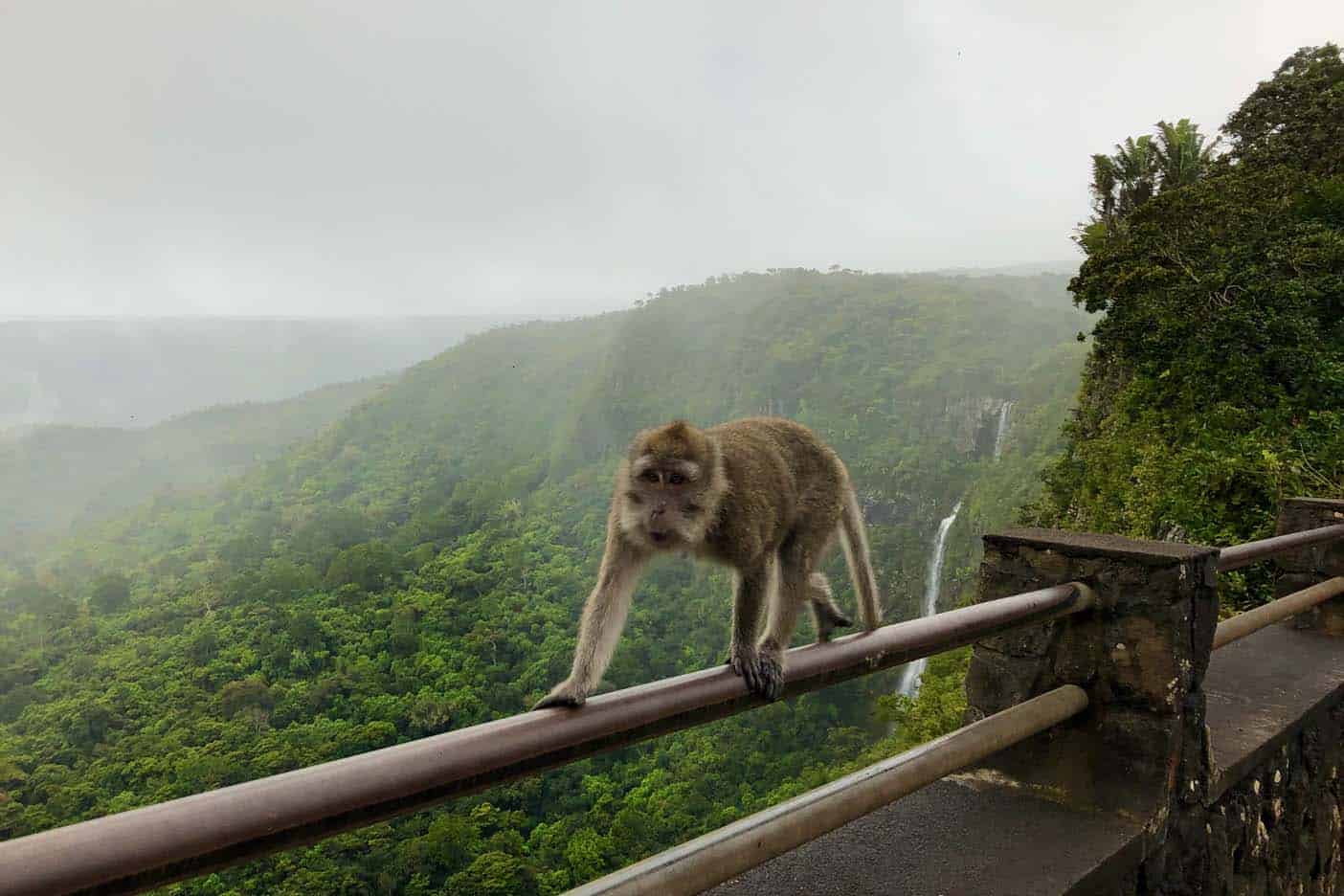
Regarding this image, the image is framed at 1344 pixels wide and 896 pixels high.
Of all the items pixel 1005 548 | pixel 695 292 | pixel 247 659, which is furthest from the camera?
pixel 695 292

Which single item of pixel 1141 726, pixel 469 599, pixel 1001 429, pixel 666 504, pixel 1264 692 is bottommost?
pixel 469 599

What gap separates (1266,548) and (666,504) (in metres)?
2.64

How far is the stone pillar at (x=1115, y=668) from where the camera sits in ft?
7.37

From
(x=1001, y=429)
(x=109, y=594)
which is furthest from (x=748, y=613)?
(x=109, y=594)

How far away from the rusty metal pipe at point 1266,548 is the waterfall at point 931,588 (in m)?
26.6

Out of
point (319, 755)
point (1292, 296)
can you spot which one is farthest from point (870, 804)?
point (319, 755)

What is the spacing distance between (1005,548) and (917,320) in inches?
3498

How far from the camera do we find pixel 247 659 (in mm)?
40156

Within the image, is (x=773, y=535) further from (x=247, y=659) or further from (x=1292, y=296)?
(x=247, y=659)

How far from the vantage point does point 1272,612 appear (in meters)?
3.58

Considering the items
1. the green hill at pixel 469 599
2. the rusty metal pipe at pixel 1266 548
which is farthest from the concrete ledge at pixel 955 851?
the green hill at pixel 469 599

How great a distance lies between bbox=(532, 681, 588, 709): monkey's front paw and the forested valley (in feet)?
1.67

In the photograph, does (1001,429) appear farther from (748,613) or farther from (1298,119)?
(748,613)

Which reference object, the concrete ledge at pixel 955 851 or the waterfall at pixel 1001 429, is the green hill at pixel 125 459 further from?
the concrete ledge at pixel 955 851
